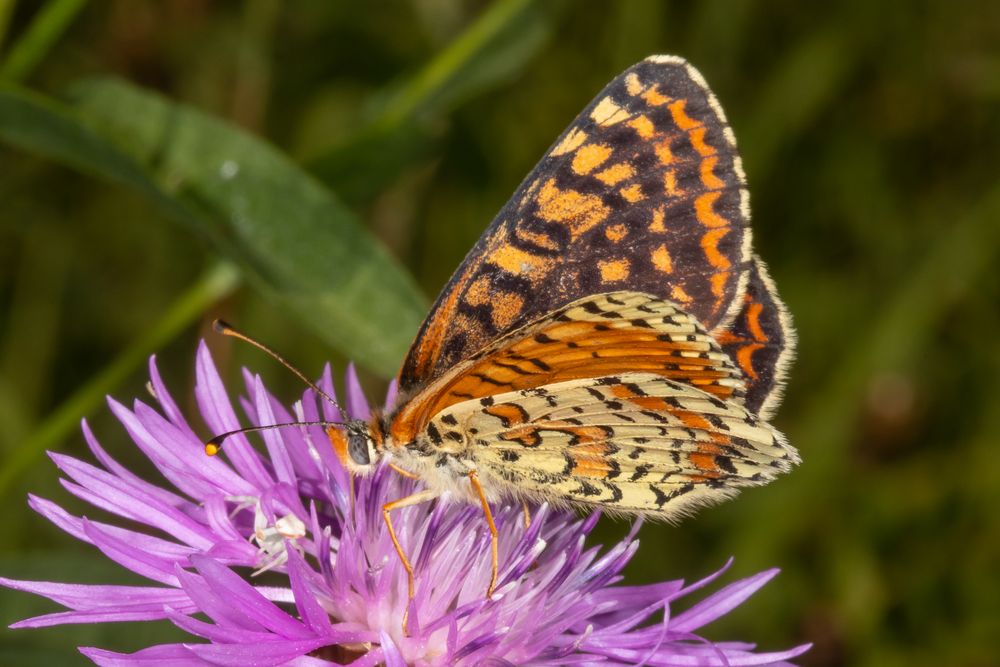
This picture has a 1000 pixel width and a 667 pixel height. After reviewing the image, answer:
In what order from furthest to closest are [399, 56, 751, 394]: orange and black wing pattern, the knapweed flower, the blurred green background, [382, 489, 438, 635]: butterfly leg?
the blurred green background → [399, 56, 751, 394]: orange and black wing pattern → [382, 489, 438, 635]: butterfly leg → the knapweed flower

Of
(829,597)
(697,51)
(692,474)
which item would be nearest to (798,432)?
(829,597)

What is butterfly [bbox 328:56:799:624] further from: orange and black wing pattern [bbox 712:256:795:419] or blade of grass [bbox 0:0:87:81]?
blade of grass [bbox 0:0:87:81]

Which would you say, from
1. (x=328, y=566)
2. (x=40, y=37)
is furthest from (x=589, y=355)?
(x=40, y=37)

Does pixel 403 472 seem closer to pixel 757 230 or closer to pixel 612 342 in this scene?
pixel 612 342

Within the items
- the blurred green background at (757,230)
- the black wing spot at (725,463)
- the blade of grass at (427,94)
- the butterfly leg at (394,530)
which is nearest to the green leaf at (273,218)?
the blade of grass at (427,94)

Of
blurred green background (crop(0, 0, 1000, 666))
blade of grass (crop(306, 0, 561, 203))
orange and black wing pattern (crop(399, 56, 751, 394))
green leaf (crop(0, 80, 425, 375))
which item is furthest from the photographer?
blurred green background (crop(0, 0, 1000, 666))

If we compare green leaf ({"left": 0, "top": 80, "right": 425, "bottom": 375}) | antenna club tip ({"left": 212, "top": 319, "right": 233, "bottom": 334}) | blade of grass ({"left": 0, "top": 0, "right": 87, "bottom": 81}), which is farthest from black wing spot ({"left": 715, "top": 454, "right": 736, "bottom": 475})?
blade of grass ({"left": 0, "top": 0, "right": 87, "bottom": 81})

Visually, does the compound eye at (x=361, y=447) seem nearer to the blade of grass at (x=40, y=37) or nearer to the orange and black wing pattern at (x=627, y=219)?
the orange and black wing pattern at (x=627, y=219)
